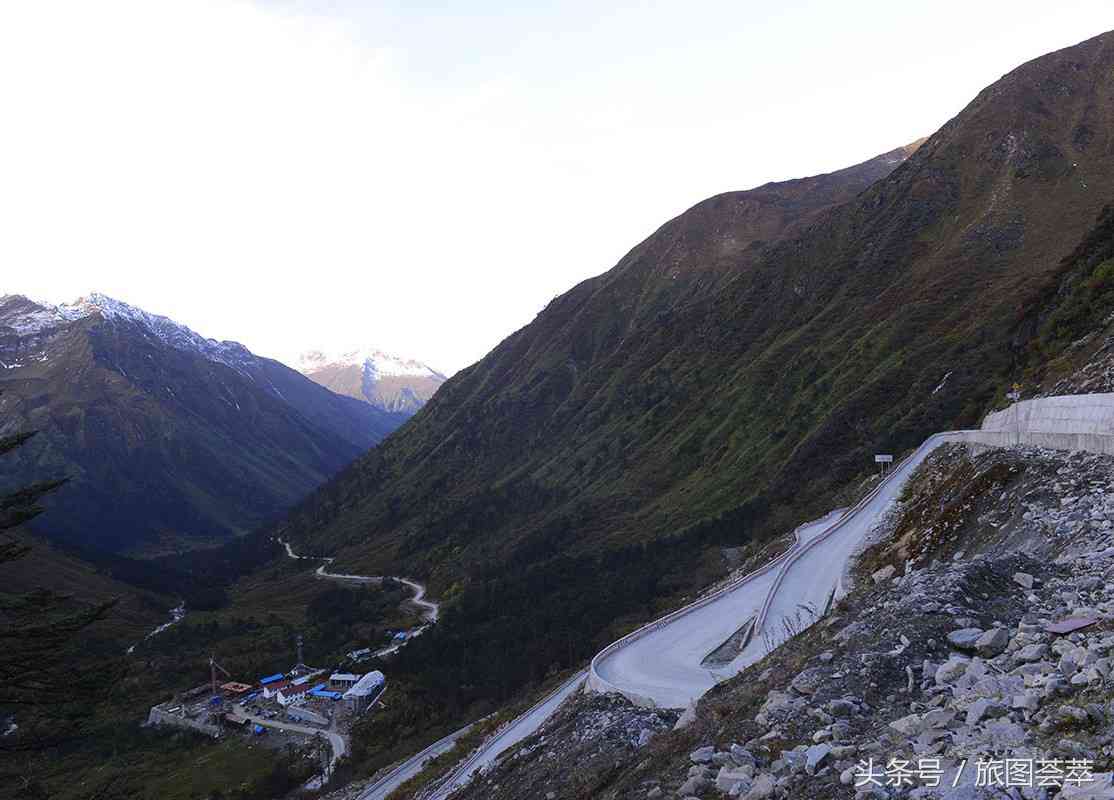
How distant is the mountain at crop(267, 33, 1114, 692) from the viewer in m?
62.5

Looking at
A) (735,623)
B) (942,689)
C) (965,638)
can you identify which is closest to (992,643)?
(965,638)

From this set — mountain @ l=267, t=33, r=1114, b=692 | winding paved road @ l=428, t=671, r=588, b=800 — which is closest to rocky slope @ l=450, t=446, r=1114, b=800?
winding paved road @ l=428, t=671, r=588, b=800

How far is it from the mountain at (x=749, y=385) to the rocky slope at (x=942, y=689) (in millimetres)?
35906

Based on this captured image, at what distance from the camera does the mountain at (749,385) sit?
62.5m

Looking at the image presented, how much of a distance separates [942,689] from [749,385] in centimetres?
9219

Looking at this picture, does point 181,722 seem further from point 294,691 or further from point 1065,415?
point 1065,415

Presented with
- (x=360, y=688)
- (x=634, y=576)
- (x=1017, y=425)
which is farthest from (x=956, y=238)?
(x=360, y=688)

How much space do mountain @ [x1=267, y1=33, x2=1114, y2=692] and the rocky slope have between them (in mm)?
35906

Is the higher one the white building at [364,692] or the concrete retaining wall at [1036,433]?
the concrete retaining wall at [1036,433]

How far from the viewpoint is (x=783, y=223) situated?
170 m

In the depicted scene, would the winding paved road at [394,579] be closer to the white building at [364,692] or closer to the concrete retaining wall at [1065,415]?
the white building at [364,692]

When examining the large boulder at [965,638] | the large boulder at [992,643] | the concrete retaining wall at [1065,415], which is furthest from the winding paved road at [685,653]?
the concrete retaining wall at [1065,415]

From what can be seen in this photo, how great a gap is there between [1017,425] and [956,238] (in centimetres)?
7914

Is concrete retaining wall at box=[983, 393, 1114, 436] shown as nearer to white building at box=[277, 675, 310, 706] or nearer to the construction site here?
the construction site
